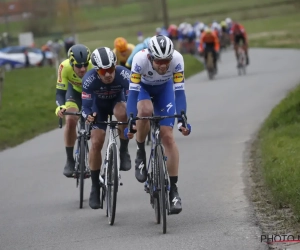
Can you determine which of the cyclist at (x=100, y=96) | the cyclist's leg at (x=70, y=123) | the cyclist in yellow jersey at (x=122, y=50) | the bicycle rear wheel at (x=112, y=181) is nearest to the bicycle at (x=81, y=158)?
the cyclist's leg at (x=70, y=123)

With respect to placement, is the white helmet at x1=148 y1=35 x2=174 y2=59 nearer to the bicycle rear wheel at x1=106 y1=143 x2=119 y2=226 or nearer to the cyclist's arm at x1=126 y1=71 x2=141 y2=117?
the cyclist's arm at x1=126 y1=71 x2=141 y2=117

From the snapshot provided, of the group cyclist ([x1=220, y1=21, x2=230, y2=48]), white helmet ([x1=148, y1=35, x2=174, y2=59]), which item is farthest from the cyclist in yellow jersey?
cyclist ([x1=220, y1=21, x2=230, y2=48])

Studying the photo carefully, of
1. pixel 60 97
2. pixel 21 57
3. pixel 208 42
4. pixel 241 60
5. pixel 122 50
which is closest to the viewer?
pixel 60 97

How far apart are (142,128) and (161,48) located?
121cm

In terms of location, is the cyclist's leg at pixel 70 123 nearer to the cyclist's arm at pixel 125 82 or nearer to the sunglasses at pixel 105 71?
the cyclist's arm at pixel 125 82

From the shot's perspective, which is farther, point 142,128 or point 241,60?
point 241,60

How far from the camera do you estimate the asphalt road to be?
817 centimetres

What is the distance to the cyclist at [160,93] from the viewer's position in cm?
855

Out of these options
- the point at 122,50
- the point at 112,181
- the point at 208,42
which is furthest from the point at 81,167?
Result: the point at 208,42

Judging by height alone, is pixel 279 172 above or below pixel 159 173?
below

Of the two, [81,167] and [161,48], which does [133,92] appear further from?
[81,167]

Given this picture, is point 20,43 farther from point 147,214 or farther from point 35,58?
point 147,214

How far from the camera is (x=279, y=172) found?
1033cm

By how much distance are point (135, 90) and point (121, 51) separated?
8.13 m
